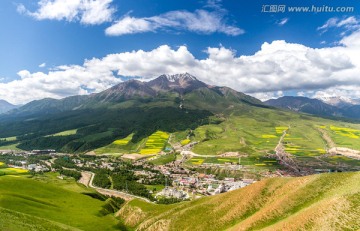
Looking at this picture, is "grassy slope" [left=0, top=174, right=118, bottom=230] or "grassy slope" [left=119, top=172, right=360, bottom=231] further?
"grassy slope" [left=0, top=174, right=118, bottom=230]

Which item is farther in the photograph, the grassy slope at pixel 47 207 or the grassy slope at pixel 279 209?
the grassy slope at pixel 47 207

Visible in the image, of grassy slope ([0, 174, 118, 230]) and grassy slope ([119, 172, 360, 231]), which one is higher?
grassy slope ([119, 172, 360, 231])

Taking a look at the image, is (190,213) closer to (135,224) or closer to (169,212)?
(169,212)

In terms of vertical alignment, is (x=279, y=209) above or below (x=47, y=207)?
above

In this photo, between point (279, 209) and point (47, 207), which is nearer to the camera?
point (279, 209)

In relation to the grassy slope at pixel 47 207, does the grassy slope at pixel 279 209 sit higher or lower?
higher
